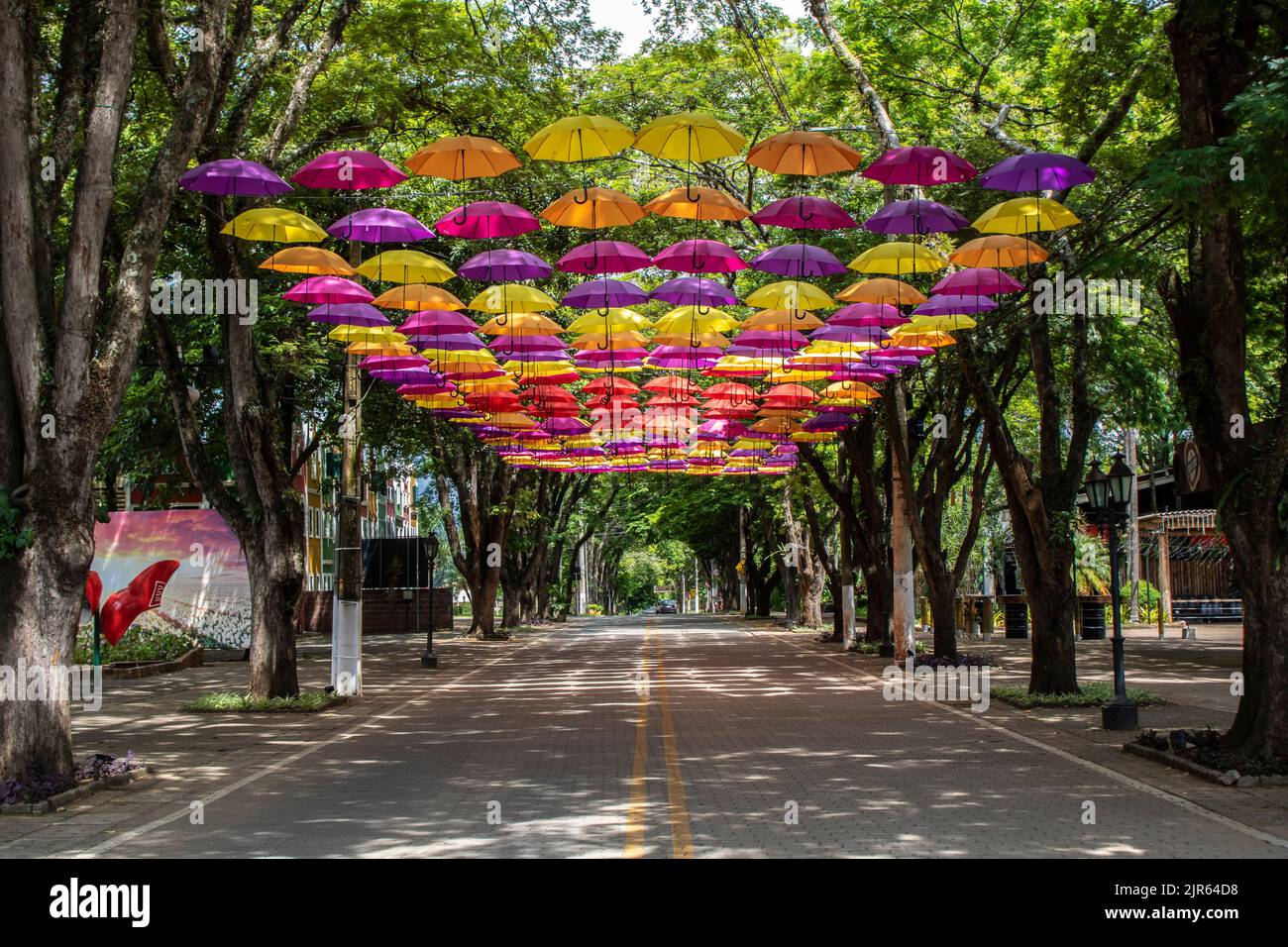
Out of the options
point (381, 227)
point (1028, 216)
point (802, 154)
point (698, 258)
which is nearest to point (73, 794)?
point (381, 227)

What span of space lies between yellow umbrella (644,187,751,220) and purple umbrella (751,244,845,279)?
2.08 m

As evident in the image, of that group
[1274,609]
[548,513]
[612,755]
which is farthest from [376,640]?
[1274,609]

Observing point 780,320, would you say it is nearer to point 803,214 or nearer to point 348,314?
point 803,214

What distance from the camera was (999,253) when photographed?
554 inches

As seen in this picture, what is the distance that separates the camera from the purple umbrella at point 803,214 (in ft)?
41.5

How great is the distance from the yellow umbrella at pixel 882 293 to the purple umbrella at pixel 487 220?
3778 millimetres

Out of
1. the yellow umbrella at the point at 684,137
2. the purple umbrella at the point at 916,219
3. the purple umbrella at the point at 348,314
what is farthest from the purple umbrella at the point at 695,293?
the purple umbrella at the point at 348,314

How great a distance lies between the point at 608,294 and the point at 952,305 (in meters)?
4.19

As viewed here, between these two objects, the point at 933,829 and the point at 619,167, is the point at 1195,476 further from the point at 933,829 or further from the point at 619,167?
the point at 933,829

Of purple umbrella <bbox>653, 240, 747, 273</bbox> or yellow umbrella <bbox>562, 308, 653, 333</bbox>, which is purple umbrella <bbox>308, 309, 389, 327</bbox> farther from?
purple umbrella <bbox>653, 240, 747, 273</bbox>

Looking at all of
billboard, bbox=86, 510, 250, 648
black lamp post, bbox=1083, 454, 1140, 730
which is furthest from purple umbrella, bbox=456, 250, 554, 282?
billboard, bbox=86, 510, 250, 648

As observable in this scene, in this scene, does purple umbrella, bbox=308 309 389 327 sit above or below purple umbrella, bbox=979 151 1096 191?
below

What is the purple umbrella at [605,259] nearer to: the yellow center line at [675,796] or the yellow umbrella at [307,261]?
the yellow umbrella at [307,261]

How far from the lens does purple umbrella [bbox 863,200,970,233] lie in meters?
13.0
